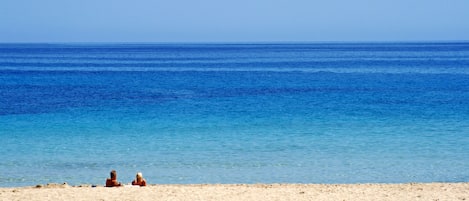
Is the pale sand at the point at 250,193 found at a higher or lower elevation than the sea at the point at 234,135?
higher

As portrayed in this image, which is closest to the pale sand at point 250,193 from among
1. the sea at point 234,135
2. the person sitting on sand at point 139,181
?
the person sitting on sand at point 139,181

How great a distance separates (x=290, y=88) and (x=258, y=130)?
19.7m

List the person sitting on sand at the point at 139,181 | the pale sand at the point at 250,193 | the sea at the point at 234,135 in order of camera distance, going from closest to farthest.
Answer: the pale sand at the point at 250,193
the person sitting on sand at the point at 139,181
the sea at the point at 234,135

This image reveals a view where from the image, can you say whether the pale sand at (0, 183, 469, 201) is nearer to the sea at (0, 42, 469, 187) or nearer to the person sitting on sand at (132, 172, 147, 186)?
the person sitting on sand at (132, 172, 147, 186)

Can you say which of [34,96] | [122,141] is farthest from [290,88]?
[122,141]

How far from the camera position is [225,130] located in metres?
23.2

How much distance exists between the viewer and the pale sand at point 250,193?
11938 mm

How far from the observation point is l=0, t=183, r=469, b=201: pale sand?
1194 cm

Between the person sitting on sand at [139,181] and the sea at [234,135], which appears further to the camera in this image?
the sea at [234,135]

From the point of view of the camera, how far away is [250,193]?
12.5m

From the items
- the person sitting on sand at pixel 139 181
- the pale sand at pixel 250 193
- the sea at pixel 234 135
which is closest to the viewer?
the pale sand at pixel 250 193

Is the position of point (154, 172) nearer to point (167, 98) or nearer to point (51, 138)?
point (51, 138)

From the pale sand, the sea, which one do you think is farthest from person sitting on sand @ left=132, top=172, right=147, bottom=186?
the sea

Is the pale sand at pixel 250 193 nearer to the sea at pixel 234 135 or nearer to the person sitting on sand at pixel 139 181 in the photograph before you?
the person sitting on sand at pixel 139 181
